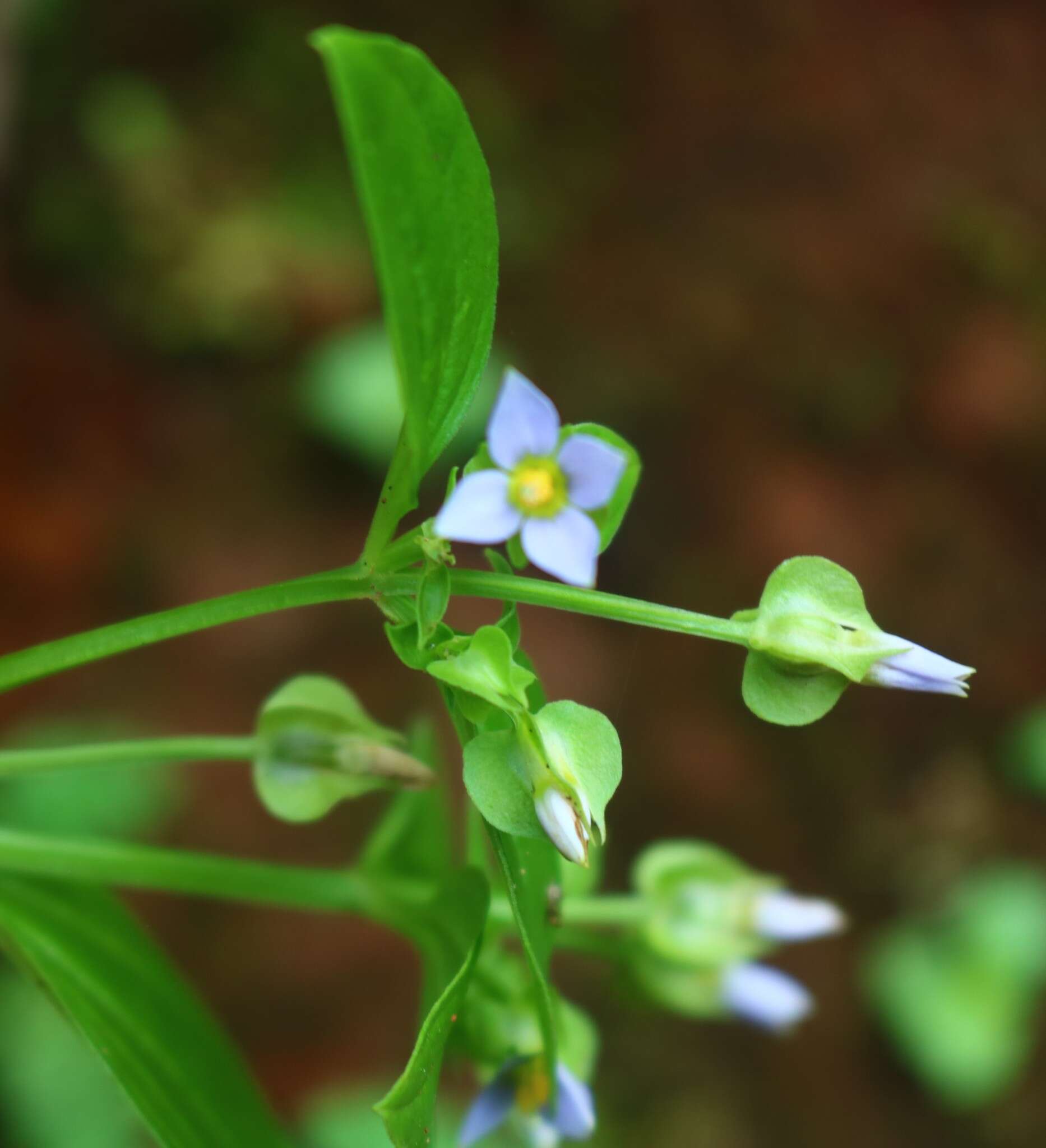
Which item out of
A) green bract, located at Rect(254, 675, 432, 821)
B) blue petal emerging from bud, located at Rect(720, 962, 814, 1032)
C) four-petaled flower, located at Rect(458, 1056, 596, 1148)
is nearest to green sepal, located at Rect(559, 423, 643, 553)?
green bract, located at Rect(254, 675, 432, 821)

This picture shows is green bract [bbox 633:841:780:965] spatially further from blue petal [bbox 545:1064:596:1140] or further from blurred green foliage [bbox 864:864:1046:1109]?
blurred green foliage [bbox 864:864:1046:1109]

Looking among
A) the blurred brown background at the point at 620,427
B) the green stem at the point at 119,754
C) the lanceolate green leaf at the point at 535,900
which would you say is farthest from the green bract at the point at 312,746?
the blurred brown background at the point at 620,427

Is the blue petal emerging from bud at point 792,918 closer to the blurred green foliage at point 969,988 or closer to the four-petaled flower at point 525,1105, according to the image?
the four-petaled flower at point 525,1105

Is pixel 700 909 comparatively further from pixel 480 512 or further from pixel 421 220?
pixel 421 220

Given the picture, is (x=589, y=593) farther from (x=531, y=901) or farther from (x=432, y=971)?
(x=432, y=971)

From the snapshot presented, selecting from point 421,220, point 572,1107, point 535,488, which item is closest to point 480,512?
point 535,488
